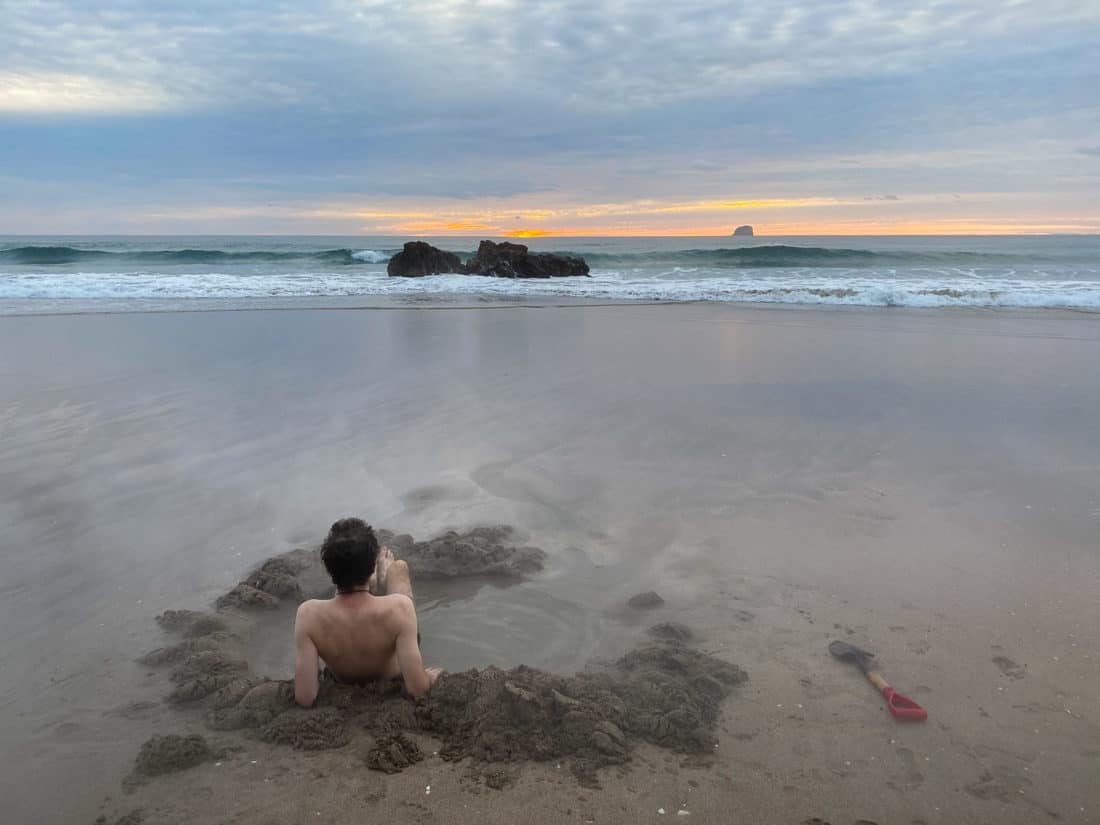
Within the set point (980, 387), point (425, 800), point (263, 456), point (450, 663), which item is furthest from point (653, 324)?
point (425, 800)

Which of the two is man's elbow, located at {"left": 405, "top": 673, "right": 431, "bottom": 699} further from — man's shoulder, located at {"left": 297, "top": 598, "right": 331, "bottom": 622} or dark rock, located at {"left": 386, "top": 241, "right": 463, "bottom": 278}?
dark rock, located at {"left": 386, "top": 241, "right": 463, "bottom": 278}

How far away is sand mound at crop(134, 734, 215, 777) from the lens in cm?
241

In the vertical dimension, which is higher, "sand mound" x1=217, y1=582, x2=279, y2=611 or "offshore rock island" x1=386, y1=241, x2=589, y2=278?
"offshore rock island" x1=386, y1=241, x2=589, y2=278

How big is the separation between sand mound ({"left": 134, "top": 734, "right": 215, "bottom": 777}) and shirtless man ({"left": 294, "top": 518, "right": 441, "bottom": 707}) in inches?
14.4

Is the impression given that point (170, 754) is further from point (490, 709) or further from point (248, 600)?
point (248, 600)

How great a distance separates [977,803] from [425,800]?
5.41ft

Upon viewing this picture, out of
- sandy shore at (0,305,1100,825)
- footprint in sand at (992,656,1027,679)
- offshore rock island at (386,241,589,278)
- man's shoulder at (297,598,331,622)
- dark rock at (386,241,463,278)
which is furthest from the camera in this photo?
offshore rock island at (386,241,589,278)

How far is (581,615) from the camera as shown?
137 inches

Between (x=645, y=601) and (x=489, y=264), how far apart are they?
2540 cm

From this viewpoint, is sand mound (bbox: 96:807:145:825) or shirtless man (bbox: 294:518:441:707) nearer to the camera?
sand mound (bbox: 96:807:145:825)

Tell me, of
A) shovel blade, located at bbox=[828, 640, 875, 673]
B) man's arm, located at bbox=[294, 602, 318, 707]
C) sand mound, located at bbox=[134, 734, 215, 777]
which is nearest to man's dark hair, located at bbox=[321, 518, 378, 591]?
man's arm, located at bbox=[294, 602, 318, 707]

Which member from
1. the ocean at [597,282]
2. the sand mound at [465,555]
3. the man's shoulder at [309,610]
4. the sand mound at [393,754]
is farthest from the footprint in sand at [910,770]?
the ocean at [597,282]

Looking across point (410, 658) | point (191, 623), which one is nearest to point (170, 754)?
point (410, 658)

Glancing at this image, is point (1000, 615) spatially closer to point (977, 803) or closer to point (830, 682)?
point (830, 682)
